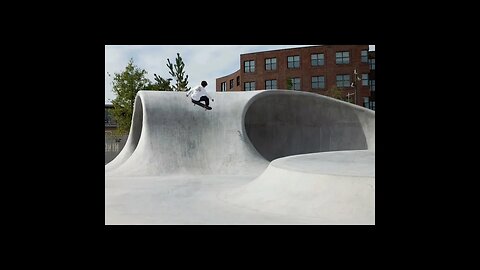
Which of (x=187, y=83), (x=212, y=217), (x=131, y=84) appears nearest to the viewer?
(x=212, y=217)

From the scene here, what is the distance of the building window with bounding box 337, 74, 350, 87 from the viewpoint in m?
44.5

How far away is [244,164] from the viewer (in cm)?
1452

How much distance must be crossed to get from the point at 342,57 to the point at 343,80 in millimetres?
3184

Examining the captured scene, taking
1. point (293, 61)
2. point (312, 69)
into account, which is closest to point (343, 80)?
point (312, 69)

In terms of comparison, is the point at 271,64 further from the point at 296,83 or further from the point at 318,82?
the point at 318,82

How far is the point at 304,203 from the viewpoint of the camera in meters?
6.74

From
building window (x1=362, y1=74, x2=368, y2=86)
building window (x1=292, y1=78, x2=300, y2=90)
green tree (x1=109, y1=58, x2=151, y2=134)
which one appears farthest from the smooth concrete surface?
building window (x1=362, y1=74, x2=368, y2=86)

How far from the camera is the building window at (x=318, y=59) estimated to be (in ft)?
148

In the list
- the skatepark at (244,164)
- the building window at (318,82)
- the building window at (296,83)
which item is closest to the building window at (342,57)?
the building window at (318,82)
